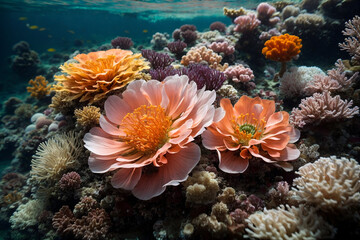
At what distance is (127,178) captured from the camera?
2.14 m

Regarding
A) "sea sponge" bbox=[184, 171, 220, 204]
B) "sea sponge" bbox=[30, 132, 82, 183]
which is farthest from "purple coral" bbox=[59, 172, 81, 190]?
"sea sponge" bbox=[184, 171, 220, 204]

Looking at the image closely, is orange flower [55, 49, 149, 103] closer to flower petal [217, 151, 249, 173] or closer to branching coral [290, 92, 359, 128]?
flower petal [217, 151, 249, 173]

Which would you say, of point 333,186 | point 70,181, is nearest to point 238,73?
point 333,186

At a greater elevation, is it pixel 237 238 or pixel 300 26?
pixel 300 26

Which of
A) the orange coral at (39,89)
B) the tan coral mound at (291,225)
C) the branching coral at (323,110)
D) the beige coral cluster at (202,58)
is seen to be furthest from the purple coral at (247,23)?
the orange coral at (39,89)

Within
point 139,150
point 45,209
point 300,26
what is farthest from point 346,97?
point 300,26

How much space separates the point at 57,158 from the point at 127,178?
159 cm

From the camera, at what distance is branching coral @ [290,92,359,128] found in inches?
105

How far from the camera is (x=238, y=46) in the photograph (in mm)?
6906

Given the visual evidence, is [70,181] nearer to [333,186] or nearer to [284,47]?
[333,186]

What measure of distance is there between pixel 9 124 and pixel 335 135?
1603 cm

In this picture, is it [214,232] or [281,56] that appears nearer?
[214,232]

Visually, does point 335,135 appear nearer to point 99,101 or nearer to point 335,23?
point 99,101

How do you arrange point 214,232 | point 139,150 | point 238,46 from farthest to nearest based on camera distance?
point 238,46 < point 139,150 < point 214,232
